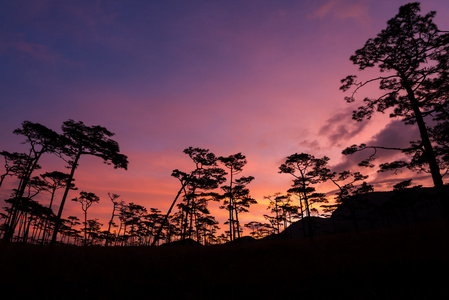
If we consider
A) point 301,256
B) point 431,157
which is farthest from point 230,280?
point 431,157

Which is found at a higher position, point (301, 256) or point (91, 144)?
point (91, 144)

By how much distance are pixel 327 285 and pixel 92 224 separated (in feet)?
246

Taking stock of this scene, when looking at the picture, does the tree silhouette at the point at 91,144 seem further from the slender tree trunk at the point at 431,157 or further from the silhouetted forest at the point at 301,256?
the slender tree trunk at the point at 431,157

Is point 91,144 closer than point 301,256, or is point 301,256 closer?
point 301,256

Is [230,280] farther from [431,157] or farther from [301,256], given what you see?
[431,157]

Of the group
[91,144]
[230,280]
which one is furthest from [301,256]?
[91,144]

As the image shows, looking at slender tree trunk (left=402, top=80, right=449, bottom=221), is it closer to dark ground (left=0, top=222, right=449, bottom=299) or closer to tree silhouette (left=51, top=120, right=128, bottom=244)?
dark ground (left=0, top=222, right=449, bottom=299)

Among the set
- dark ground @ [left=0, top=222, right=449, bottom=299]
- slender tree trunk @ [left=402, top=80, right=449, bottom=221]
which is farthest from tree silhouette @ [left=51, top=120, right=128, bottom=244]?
slender tree trunk @ [left=402, top=80, right=449, bottom=221]

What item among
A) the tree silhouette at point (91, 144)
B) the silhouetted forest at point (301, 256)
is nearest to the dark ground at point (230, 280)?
the silhouetted forest at point (301, 256)

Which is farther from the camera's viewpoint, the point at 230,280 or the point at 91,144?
the point at 91,144

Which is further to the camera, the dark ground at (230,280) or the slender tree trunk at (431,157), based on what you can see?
the slender tree trunk at (431,157)

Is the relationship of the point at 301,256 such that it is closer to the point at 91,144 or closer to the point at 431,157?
the point at 431,157

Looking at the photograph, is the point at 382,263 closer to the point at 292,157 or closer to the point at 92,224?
the point at 292,157

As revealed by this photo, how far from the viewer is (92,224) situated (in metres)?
62.8
